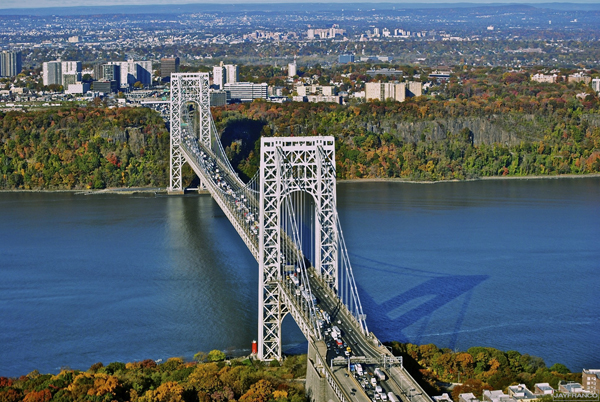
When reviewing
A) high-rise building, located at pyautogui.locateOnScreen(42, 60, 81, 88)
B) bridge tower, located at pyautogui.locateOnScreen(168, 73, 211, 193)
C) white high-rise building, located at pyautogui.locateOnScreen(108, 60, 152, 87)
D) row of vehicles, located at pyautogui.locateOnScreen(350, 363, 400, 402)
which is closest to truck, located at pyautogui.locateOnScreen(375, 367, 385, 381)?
row of vehicles, located at pyautogui.locateOnScreen(350, 363, 400, 402)

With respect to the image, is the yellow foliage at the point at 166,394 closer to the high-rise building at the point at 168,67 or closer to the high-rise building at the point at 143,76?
the high-rise building at the point at 143,76

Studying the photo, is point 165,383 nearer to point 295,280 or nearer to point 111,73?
point 295,280

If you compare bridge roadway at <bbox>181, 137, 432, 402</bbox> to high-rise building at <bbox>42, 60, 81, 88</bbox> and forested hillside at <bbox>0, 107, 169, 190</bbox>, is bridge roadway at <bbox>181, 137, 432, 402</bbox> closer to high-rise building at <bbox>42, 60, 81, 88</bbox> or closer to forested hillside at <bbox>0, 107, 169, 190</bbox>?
forested hillside at <bbox>0, 107, 169, 190</bbox>

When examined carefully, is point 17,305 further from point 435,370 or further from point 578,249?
point 578,249

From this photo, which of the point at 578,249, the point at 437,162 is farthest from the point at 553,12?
the point at 578,249

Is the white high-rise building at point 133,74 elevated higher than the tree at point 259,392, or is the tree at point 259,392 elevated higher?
the white high-rise building at point 133,74

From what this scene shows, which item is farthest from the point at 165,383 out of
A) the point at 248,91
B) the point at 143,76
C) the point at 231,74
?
the point at 143,76

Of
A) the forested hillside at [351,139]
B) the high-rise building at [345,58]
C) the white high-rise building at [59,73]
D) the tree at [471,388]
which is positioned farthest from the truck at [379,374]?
the high-rise building at [345,58]
